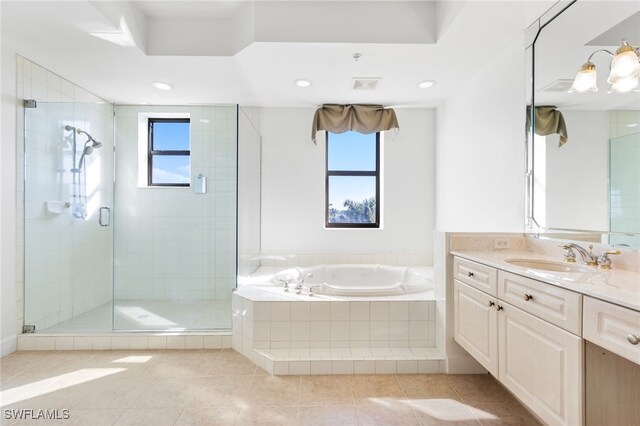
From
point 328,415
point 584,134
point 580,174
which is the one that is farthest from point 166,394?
point 584,134

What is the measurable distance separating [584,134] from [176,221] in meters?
3.29

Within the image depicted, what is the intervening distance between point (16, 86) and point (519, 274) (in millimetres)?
3612

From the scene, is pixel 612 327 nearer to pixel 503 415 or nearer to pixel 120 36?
pixel 503 415

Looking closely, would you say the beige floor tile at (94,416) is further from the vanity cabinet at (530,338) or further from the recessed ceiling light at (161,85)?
the recessed ceiling light at (161,85)

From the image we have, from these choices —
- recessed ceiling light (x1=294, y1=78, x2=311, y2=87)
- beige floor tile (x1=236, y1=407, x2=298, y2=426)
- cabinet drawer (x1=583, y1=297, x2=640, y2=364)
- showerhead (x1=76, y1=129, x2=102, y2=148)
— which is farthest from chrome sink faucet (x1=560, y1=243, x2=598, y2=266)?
showerhead (x1=76, y1=129, x2=102, y2=148)

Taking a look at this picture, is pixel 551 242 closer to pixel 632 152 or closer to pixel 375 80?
pixel 632 152

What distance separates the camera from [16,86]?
2348 millimetres

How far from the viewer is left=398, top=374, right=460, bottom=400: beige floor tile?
1836mm

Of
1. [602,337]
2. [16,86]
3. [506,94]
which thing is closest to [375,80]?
[506,94]

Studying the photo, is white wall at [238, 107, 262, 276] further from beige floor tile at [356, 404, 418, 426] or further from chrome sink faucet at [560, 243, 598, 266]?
chrome sink faucet at [560, 243, 598, 266]

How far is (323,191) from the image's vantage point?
3.54 m

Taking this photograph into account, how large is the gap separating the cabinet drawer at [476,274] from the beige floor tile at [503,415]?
672 mm

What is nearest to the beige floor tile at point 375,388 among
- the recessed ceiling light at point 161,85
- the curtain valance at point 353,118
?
the curtain valance at point 353,118

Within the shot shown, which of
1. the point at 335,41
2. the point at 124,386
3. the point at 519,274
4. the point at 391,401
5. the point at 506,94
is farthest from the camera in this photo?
the point at 506,94
